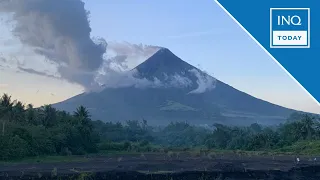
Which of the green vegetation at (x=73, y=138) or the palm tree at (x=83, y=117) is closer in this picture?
the green vegetation at (x=73, y=138)

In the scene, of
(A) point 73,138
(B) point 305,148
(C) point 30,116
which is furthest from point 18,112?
(B) point 305,148

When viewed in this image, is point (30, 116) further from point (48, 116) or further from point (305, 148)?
point (305, 148)

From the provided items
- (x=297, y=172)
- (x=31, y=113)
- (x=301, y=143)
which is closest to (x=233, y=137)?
(x=301, y=143)

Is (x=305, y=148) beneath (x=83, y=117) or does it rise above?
beneath

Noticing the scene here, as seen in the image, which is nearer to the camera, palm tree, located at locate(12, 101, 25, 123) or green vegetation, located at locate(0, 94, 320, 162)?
green vegetation, located at locate(0, 94, 320, 162)

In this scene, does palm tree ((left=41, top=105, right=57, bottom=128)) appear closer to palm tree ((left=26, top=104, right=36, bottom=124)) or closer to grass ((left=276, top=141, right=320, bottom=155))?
palm tree ((left=26, top=104, right=36, bottom=124))

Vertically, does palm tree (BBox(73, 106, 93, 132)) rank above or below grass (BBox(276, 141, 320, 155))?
above

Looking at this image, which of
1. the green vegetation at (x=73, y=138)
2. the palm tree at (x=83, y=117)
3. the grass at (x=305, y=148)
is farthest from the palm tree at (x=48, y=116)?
the grass at (x=305, y=148)

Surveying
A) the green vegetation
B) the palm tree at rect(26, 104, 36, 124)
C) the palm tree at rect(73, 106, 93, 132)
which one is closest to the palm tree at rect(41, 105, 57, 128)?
the green vegetation

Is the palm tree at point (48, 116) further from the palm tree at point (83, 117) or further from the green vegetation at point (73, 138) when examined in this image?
the palm tree at point (83, 117)

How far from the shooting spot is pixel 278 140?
4712 centimetres

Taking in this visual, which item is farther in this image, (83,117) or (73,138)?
(83,117)

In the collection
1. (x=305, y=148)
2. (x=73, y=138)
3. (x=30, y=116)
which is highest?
(x=30, y=116)

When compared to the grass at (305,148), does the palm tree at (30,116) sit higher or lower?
higher
